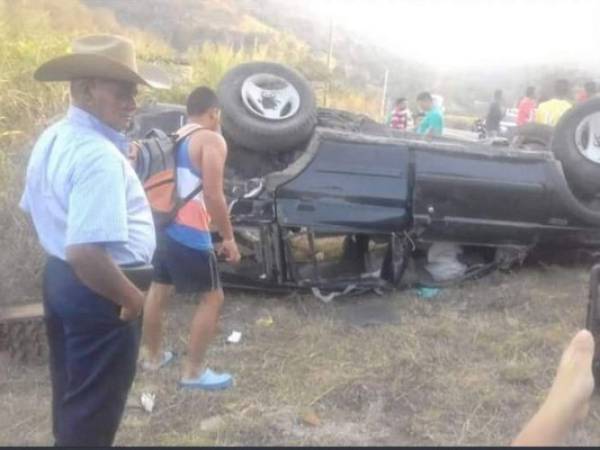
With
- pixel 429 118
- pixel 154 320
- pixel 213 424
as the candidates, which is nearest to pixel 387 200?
pixel 154 320

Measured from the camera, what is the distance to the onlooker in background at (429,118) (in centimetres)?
885

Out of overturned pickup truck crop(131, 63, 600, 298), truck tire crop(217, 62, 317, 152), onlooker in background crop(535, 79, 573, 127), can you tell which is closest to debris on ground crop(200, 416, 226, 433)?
overturned pickup truck crop(131, 63, 600, 298)

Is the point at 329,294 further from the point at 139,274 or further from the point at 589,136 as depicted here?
the point at 139,274

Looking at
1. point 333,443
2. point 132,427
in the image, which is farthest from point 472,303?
point 132,427

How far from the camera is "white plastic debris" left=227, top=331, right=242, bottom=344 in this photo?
14.4ft

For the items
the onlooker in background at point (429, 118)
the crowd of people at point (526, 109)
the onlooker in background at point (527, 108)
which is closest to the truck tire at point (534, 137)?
the crowd of people at point (526, 109)

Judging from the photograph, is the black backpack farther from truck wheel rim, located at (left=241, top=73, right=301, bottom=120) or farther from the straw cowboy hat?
truck wheel rim, located at (left=241, top=73, right=301, bottom=120)

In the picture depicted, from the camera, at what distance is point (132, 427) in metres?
3.30

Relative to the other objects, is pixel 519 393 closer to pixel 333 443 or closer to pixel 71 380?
pixel 333 443

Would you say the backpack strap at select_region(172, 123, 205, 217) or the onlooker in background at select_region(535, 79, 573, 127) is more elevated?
the backpack strap at select_region(172, 123, 205, 217)

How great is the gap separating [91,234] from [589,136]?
4.25 metres

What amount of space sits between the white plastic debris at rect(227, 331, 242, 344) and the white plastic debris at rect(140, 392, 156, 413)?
837 mm

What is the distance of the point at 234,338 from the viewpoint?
4398 mm

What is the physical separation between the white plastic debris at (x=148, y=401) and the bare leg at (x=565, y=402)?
2.13 m
